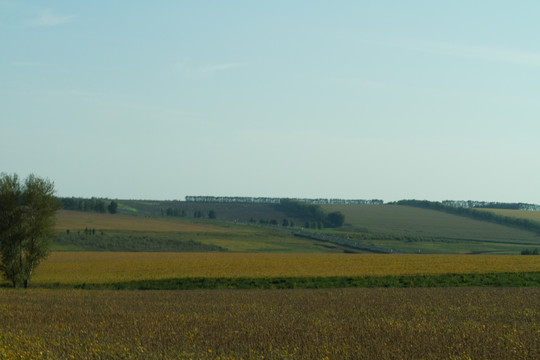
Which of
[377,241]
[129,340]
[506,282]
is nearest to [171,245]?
[377,241]

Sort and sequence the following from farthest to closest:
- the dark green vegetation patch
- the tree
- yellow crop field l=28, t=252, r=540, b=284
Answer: the dark green vegetation patch < yellow crop field l=28, t=252, r=540, b=284 < the tree

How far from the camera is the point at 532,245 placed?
12069 centimetres

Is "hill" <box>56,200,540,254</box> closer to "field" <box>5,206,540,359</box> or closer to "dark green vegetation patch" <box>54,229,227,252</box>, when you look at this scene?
"dark green vegetation patch" <box>54,229,227,252</box>

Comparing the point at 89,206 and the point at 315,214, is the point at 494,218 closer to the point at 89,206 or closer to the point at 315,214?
the point at 315,214

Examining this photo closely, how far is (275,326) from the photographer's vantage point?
64.0 ft

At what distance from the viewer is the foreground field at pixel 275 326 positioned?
14930 millimetres

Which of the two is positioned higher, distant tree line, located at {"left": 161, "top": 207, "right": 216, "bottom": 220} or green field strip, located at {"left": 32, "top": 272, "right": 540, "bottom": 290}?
distant tree line, located at {"left": 161, "top": 207, "right": 216, "bottom": 220}

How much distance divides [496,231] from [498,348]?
134774 mm

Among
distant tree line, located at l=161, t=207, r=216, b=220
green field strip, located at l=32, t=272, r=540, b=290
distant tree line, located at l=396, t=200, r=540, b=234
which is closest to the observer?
green field strip, located at l=32, t=272, r=540, b=290

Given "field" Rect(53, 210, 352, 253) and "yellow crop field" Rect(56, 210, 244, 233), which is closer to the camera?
"field" Rect(53, 210, 352, 253)

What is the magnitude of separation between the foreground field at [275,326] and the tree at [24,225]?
40.9 feet

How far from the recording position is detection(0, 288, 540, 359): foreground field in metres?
14.9

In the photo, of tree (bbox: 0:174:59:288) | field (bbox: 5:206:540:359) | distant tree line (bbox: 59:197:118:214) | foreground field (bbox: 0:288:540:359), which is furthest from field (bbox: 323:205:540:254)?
foreground field (bbox: 0:288:540:359)

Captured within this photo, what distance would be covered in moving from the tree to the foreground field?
490 inches
